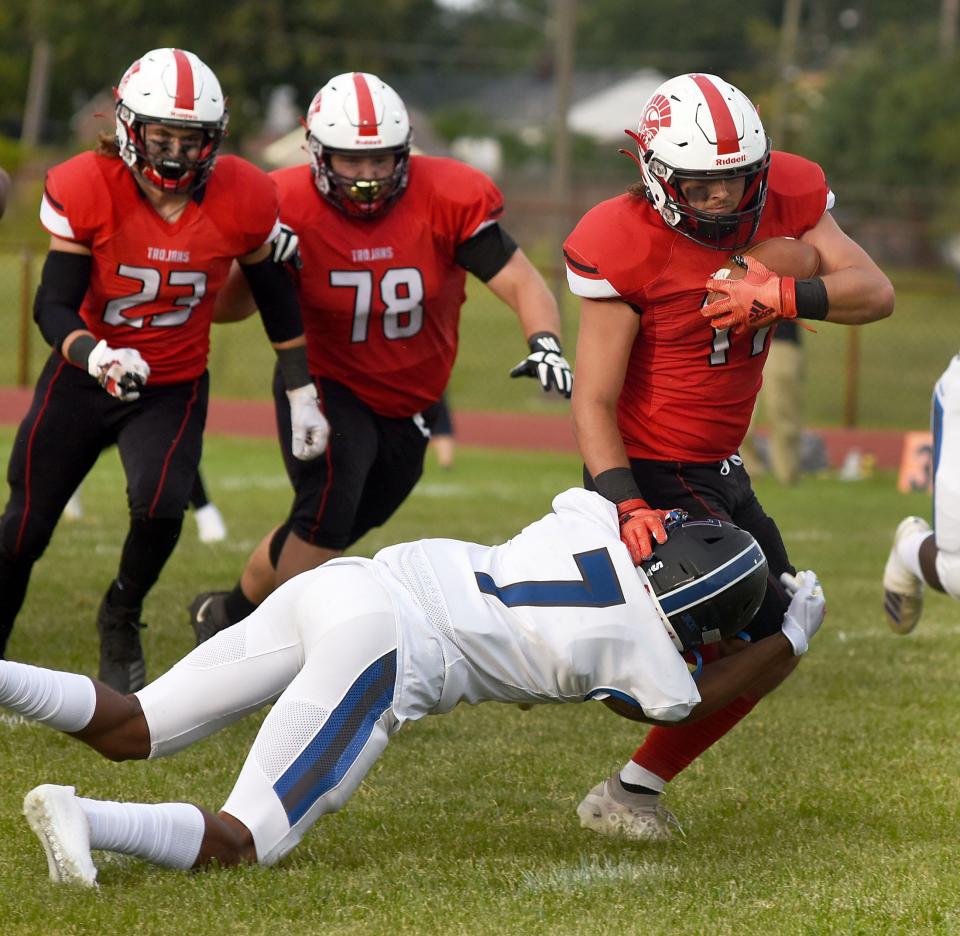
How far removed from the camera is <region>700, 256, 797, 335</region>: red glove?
3797 millimetres

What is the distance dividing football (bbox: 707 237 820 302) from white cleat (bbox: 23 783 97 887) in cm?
191

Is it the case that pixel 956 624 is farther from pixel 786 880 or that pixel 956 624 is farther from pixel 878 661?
pixel 786 880

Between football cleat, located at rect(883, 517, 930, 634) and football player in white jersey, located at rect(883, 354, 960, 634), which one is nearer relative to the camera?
→ football player in white jersey, located at rect(883, 354, 960, 634)

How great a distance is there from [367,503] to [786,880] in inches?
99.2

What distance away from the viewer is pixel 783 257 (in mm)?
4027

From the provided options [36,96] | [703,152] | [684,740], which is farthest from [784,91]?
[684,740]

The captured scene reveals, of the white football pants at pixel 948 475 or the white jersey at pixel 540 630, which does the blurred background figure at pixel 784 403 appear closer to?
the white football pants at pixel 948 475

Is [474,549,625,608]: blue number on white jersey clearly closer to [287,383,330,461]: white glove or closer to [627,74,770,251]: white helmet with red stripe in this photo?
[627,74,770,251]: white helmet with red stripe

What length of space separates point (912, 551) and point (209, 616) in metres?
2.38

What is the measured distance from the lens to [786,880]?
349 centimetres

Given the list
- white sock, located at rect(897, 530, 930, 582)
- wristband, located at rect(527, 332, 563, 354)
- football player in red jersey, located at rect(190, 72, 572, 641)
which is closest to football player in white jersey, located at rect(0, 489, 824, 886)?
wristband, located at rect(527, 332, 563, 354)

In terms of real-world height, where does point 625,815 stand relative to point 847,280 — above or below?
below

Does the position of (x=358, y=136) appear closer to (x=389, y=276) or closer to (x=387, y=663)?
(x=389, y=276)

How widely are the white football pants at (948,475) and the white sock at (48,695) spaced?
2.73 meters
